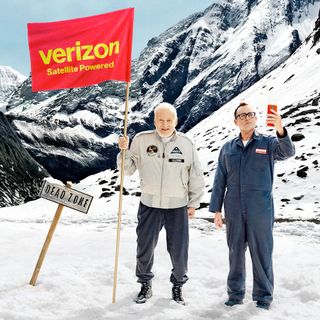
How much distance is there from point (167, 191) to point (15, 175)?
24.3 metres

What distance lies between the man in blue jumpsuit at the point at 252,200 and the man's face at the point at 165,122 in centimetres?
75

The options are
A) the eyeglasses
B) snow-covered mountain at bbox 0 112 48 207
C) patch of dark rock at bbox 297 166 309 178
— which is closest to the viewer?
the eyeglasses

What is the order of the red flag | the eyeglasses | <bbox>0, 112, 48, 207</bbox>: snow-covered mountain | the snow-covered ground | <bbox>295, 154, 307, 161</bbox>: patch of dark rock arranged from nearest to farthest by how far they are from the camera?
the snow-covered ground < the eyeglasses < the red flag < <bbox>295, 154, 307, 161</bbox>: patch of dark rock < <bbox>0, 112, 48, 207</bbox>: snow-covered mountain

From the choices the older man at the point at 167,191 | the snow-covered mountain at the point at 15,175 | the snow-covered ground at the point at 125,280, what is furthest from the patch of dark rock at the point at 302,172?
the snow-covered mountain at the point at 15,175

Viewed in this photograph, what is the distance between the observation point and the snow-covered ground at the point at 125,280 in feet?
14.6

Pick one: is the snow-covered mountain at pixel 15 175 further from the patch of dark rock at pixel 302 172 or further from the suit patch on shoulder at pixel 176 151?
the suit patch on shoulder at pixel 176 151

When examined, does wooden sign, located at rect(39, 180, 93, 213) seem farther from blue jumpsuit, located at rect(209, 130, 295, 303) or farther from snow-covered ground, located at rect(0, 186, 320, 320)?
blue jumpsuit, located at rect(209, 130, 295, 303)

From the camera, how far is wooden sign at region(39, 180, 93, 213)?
201 inches

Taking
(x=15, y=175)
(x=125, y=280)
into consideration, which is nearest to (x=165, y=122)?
(x=125, y=280)

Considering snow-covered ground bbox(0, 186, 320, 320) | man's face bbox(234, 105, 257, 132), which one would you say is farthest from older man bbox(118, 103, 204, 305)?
man's face bbox(234, 105, 257, 132)

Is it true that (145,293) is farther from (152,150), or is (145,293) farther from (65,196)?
(152,150)

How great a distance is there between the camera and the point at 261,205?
450 centimetres

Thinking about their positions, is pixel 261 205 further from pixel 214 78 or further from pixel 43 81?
pixel 214 78

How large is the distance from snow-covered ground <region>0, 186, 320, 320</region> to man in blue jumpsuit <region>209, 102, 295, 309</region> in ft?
1.00
